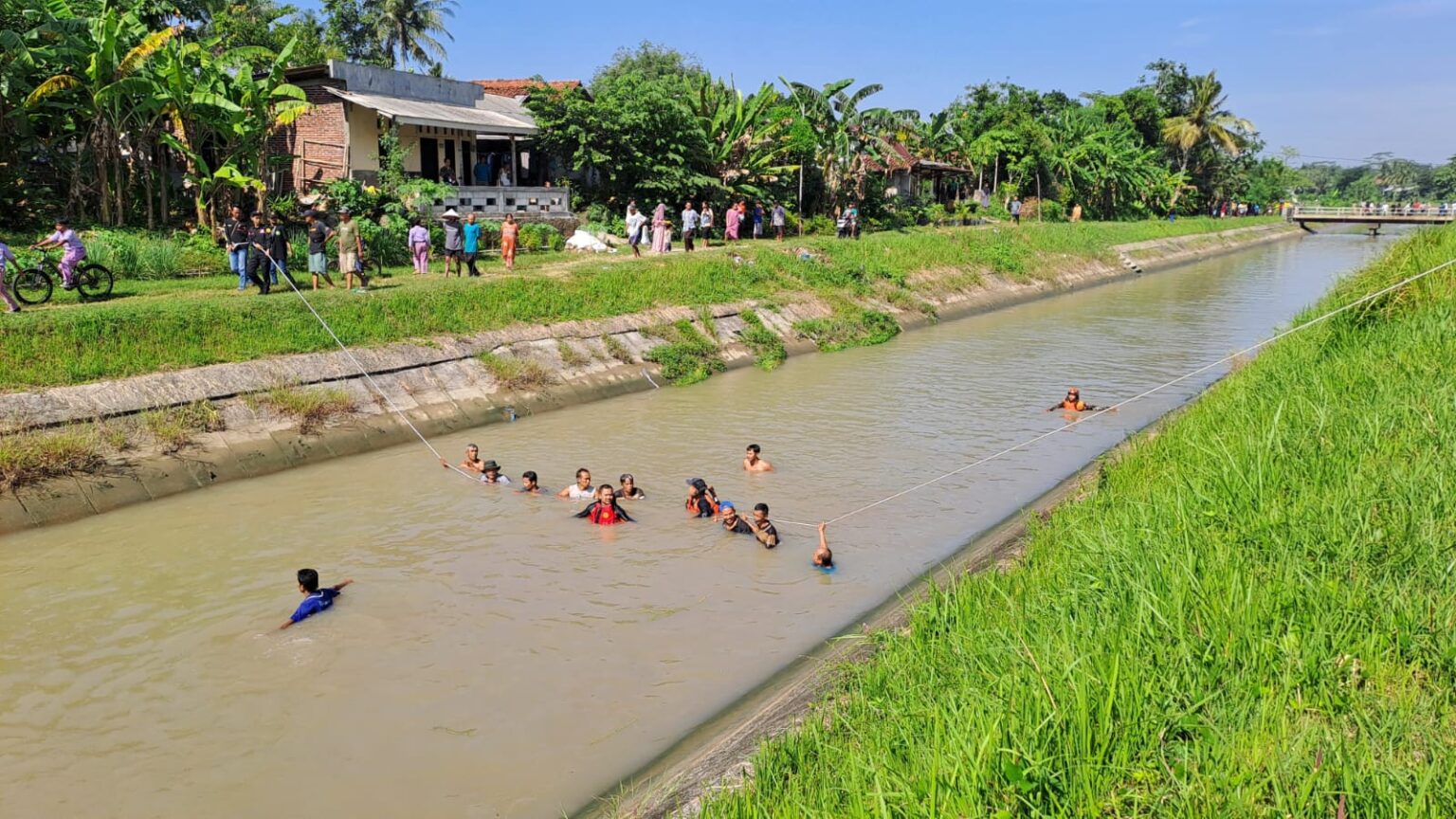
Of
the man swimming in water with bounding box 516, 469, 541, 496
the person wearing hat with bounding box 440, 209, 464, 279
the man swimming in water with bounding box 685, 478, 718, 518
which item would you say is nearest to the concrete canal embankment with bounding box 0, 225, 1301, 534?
the man swimming in water with bounding box 516, 469, 541, 496

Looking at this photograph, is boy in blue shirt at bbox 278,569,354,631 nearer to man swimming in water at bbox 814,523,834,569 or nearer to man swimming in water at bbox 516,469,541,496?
man swimming in water at bbox 516,469,541,496

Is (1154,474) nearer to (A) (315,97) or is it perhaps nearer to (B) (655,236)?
(B) (655,236)

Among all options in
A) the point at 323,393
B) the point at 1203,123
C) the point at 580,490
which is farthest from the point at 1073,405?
the point at 1203,123

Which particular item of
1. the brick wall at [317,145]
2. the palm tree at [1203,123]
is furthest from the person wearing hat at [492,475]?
the palm tree at [1203,123]

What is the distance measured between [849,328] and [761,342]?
370 centimetres

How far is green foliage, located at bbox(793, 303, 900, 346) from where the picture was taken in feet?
84.1

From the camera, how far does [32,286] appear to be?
53.3 feet

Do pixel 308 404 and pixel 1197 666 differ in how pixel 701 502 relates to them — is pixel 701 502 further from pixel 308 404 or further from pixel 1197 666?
pixel 1197 666

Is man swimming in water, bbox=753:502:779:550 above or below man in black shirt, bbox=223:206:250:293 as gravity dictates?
below

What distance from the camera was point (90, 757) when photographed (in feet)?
23.7

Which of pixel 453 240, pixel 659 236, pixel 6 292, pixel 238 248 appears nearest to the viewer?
pixel 6 292

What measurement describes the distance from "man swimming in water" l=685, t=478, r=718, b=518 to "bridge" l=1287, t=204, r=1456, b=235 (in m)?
75.2

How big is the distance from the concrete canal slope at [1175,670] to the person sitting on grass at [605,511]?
13.5 ft

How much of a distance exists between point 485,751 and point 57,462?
843 centimetres
